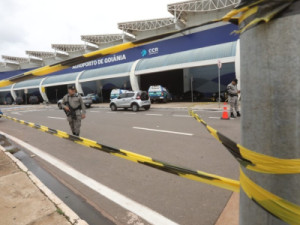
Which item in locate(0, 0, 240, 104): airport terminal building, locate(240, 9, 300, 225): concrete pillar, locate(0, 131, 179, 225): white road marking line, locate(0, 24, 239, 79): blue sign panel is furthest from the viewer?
locate(0, 24, 239, 79): blue sign panel

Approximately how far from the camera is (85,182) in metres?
3.38

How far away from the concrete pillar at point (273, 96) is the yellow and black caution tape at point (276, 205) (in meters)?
0.02

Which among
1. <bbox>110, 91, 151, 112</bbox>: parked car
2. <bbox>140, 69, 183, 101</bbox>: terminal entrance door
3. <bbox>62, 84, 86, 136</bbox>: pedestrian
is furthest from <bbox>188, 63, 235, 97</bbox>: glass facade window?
<bbox>62, 84, 86, 136</bbox>: pedestrian

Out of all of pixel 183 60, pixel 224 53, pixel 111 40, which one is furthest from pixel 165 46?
pixel 111 40

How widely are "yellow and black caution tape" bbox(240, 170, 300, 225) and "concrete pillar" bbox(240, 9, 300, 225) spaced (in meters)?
0.02

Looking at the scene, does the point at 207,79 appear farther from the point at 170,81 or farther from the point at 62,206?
the point at 62,206

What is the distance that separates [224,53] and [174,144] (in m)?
14.3

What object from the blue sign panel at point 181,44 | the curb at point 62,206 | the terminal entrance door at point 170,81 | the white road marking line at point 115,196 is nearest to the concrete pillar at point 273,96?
the white road marking line at point 115,196

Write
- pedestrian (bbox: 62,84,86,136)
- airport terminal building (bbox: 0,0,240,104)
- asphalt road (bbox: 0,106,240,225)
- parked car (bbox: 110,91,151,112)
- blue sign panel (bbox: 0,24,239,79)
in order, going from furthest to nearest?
blue sign panel (bbox: 0,24,239,79) < airport terminal building (bbox: 0,0,240,104) < parked car (bbox: 110,91,151,112) < pedestrian (bbox: 62,84,86,136) < asphalt road (bbox: 0,106,240,225)

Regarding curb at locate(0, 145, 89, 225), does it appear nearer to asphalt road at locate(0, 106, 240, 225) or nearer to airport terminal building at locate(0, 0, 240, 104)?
asphalt road at locate(0, 106, 240, 225)

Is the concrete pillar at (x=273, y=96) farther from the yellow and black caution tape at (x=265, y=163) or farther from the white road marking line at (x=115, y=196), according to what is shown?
the white road marking line at (x=115, y=196)

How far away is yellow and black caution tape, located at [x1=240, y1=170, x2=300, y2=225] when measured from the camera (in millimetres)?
723

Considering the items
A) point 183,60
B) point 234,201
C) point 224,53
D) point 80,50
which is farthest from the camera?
point 80,50

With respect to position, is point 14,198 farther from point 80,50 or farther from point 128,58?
point 80,50
